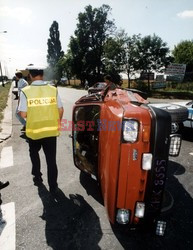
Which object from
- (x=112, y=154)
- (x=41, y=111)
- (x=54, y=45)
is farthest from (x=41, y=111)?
(x=54, y=45)

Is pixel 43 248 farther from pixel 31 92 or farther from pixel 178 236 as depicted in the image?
pixel 31 92

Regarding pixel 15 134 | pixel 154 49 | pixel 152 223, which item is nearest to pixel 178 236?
pixel 152 223

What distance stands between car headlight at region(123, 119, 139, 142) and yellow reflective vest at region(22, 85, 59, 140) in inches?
62.1

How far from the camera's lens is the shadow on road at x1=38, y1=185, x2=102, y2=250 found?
8.03ft

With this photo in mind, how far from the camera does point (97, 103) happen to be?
118 inches

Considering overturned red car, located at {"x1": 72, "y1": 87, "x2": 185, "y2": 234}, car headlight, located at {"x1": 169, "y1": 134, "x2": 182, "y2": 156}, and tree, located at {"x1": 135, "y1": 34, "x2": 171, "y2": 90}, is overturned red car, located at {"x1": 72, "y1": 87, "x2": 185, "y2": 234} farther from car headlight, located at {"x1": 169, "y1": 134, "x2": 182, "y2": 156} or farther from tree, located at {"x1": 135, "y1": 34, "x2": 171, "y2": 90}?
tree, located at {"x1": 135, "y1": 34, "x2": 171, "y2": 90}

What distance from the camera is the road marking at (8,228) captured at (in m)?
2.43

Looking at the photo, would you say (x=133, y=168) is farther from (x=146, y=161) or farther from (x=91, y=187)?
(x=91, y=187)

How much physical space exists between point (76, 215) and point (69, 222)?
6.5 inches

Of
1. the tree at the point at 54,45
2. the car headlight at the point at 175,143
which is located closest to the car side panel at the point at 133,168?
the car headlight at the point at 175,143

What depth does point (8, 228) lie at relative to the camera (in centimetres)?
269

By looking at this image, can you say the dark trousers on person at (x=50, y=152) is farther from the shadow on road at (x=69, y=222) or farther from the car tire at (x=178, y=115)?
the car tire at (x=178, y=115)

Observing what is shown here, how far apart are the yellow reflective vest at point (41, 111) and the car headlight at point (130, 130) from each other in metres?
1.58

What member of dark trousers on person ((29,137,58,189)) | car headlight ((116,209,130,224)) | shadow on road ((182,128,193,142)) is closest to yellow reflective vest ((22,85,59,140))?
dark trousers on person ((29,137,58,189))
